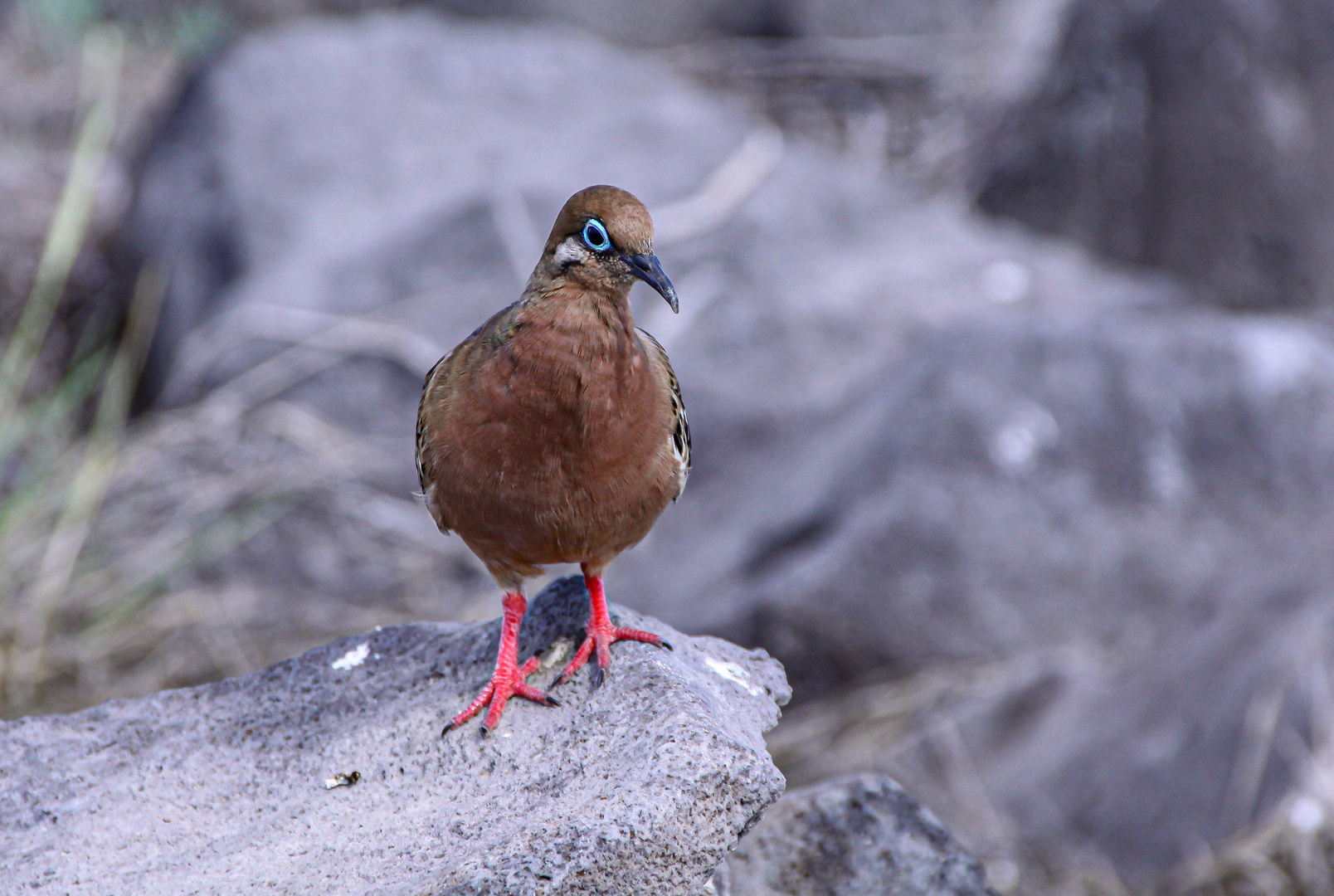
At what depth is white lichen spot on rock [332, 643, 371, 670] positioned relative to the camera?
415 centimetres

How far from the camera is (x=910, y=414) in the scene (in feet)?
23.0

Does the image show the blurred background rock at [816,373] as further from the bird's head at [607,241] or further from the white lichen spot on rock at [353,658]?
the bird's head at [607,241]

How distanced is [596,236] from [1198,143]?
8.05 m

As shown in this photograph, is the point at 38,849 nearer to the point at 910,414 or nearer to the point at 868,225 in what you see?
the point at 910,414

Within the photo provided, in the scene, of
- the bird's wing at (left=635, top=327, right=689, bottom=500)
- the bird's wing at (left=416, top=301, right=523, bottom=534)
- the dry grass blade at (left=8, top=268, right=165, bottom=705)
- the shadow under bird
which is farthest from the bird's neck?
the dry grass blade at (left=8, top=268, right=165, bottom=705)

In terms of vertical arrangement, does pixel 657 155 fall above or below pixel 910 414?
above

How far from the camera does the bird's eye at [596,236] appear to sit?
3.74 metres

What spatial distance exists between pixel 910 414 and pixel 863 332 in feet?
7.96

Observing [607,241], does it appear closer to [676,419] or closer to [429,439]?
[676,419]

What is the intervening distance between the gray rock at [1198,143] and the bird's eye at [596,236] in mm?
7987

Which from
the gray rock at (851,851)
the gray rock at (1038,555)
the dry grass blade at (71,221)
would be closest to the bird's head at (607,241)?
the gray rock at (851,851)

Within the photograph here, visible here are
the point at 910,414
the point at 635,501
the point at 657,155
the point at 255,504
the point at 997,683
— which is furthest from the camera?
the point at 657,155

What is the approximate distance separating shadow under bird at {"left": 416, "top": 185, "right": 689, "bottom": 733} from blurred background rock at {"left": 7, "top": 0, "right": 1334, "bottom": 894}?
289 cm

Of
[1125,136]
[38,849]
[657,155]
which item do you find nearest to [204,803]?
[38,849]
